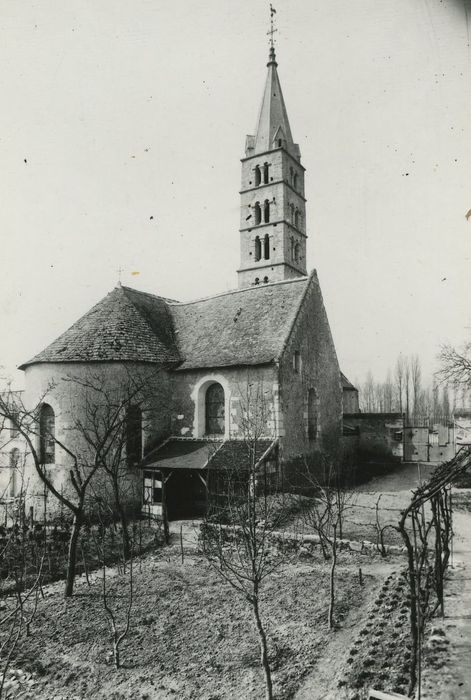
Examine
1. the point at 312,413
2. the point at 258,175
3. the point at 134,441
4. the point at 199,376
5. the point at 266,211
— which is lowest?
the point at 134,441

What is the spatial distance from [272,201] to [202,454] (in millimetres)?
25856

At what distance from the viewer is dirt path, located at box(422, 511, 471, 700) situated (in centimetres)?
641

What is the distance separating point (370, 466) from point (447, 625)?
22.5m

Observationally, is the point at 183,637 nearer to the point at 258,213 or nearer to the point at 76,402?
the point at 76,402

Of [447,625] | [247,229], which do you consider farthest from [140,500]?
[247,229]

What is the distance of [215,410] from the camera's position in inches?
830

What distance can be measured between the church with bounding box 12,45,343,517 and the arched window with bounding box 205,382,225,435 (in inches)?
1.9

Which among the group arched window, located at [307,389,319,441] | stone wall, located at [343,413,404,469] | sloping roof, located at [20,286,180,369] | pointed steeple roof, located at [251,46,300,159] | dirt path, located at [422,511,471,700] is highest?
pointed steeple roof, located at [251,46,300,159]

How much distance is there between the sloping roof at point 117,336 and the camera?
20141mm

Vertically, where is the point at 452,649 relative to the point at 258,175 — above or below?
below

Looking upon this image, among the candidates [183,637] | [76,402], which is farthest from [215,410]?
[183,637]

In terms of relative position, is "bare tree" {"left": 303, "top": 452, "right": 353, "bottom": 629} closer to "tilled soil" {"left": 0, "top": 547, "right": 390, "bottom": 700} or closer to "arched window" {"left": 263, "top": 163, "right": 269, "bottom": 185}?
"tilled soil" {"left": 0, "top": 547, "right": 390, "bottom": 700}

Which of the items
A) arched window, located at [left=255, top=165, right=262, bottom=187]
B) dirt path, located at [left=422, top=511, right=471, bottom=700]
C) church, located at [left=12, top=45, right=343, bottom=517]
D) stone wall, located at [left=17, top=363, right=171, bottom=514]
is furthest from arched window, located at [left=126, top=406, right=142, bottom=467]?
arched window, located at [left=255, top=165, right=262, bottom=187]

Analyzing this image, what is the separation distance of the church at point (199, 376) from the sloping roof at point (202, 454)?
0.07 meters
